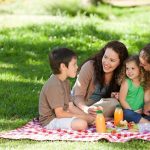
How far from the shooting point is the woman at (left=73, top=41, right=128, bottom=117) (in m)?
5.84

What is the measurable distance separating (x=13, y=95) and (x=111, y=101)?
1.39 metres

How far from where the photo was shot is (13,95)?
675 centimetres

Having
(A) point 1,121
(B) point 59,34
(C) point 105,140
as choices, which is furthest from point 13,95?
(B) point 59,34

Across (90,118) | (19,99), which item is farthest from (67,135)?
(19,99)

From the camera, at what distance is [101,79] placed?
6004 millimetres

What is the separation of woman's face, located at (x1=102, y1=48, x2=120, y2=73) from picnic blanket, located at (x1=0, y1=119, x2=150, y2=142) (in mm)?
675

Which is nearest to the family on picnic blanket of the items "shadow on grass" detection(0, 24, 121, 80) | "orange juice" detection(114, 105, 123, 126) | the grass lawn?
"orange juice" detection(114, 105, 123, 126)

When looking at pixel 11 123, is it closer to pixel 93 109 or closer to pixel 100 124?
pixel 93 109

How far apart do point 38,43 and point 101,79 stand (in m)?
4.18

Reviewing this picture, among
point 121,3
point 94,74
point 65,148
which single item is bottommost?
point 65,148

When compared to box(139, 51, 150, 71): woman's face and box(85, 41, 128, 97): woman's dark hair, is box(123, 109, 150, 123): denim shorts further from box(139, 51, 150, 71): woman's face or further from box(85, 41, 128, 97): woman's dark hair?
box(139, 51, 150, 71): woman's face

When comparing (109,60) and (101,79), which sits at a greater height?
(109,60)

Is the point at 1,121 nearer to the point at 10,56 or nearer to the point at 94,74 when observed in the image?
the point at 94,74

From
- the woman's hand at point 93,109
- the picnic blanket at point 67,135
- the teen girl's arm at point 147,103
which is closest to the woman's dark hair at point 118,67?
the teen girl's arm at point 147,103
